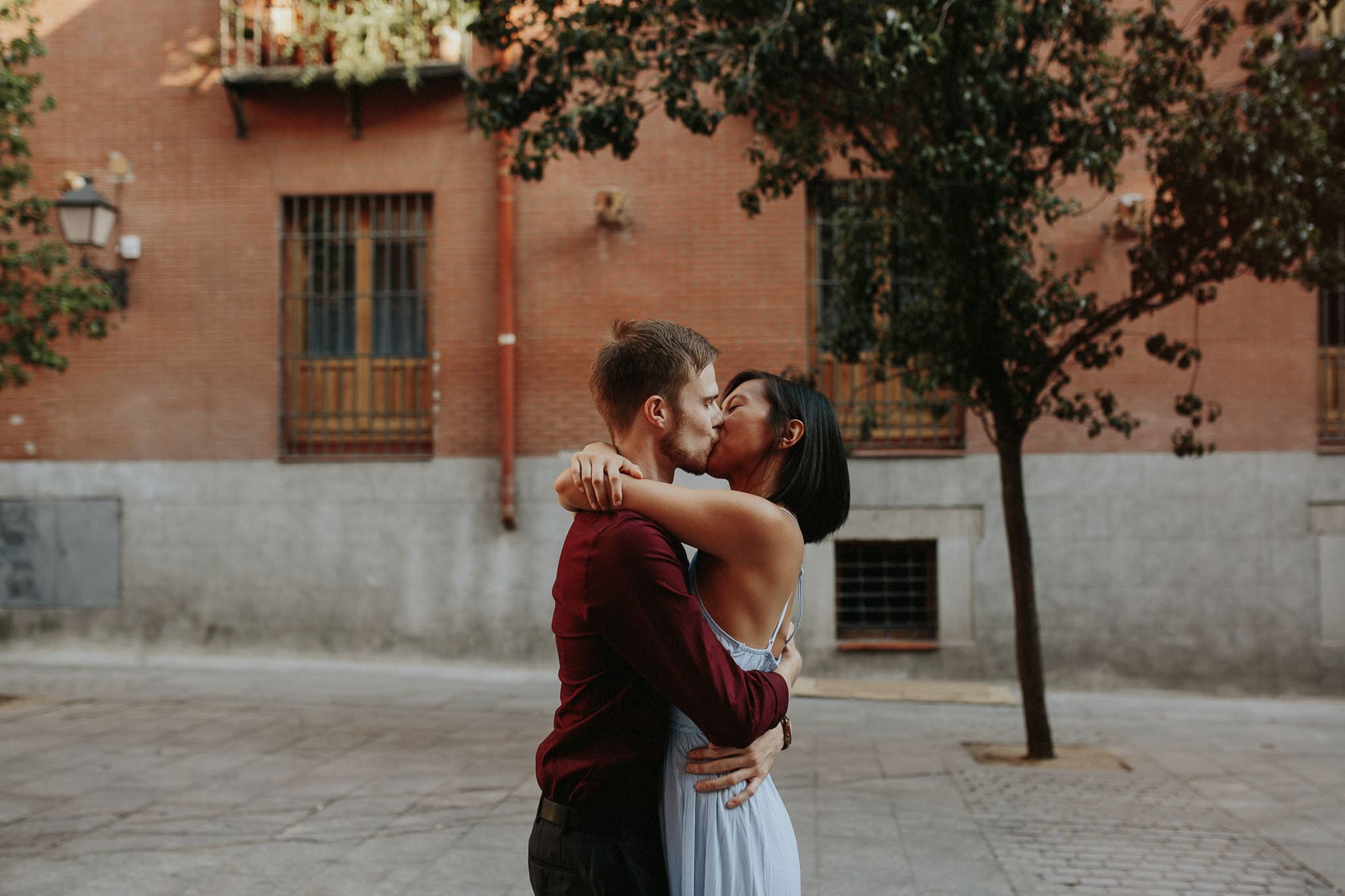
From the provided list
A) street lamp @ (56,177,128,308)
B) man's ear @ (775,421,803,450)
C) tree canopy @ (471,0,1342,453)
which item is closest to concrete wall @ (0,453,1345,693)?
street lamp @ (56,177,128,308)

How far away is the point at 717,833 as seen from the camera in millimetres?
2256

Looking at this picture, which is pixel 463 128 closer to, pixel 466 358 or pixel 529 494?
pixel 466 358

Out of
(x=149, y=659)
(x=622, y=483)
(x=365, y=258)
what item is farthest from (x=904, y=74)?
(x=149, y=659)

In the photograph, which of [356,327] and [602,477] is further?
[356,327]

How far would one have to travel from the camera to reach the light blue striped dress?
226 cm

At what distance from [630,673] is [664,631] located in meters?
0.24

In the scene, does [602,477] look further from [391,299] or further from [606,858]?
[391,299]

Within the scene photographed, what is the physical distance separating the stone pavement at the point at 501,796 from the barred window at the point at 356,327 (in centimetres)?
277

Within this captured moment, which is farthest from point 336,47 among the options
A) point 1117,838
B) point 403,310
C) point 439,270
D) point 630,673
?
point 630,673

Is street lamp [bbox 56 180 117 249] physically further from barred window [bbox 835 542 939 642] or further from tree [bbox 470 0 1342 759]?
barred window [bbox 835 542 939 642]

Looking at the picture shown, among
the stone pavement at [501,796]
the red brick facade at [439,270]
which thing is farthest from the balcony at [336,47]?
the stone pavement at [501,796]

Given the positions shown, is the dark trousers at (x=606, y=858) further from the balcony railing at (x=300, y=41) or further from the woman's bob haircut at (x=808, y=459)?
the balcony railing at (x=300, y=41)

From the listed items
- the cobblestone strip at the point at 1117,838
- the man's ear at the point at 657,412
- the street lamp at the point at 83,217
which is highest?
the street lamp at the point at 83,217

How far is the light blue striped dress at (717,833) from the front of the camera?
88.8 inches
